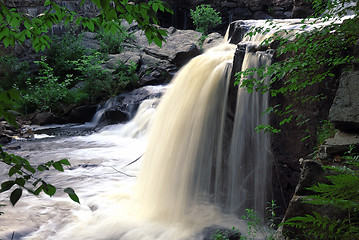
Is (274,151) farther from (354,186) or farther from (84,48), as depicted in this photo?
(84,48)

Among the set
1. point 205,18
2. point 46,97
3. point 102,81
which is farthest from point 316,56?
point 205,18

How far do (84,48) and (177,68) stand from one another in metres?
4.92

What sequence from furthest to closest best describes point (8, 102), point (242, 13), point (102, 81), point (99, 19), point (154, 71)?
point (242, 13), point (154, 71), point (102, 81), point (99, 19), point (8, 102)

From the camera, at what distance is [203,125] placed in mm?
5277

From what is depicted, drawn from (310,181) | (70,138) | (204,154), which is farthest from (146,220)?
(70,138)

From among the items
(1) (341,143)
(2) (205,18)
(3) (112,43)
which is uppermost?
(2) (205,18)

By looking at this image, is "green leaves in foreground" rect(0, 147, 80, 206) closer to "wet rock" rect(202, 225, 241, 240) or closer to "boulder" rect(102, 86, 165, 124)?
"wet rock" rect(202, 225, 241, 240)

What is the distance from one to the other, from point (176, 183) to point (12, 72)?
12046 millimetres

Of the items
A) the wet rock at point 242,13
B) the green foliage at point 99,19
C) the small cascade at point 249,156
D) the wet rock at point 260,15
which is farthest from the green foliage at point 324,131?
the wet rock at point 242,13

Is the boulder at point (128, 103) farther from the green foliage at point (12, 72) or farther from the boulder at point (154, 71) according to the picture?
the green foliage at point (12, 72)

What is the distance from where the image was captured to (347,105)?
284 centimetres

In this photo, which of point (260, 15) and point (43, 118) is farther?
point (260, 15)

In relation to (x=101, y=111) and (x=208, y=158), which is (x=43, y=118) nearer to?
(x=101, y=111)

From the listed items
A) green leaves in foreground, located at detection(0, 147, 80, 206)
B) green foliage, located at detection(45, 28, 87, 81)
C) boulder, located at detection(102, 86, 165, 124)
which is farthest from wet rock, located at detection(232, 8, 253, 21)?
green leaves in foreground, located at detection(0, 147, 80, 206)
